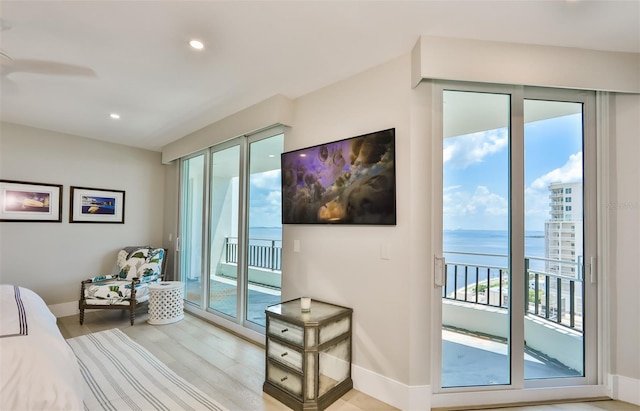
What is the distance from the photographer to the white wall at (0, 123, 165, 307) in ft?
12.0

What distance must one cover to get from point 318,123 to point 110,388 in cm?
276

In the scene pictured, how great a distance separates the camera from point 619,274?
2.17 meters

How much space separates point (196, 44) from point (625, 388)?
397cm

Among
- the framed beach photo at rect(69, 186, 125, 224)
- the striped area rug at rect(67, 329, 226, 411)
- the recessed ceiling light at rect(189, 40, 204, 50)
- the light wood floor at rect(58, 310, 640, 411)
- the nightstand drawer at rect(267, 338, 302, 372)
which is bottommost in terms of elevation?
the light wood floor at rect(58, 310, 640, 411)

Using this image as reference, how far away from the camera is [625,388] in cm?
211

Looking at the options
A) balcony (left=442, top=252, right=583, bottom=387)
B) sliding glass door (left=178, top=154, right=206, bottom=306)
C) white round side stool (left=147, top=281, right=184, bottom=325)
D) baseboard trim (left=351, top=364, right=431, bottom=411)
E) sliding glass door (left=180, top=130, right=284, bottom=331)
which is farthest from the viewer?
sliding glass door (left=178, top=154, right=206, bottom=306)

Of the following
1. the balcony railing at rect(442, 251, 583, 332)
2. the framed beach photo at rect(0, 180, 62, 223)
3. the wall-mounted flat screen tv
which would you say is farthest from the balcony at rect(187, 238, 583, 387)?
the framed beach photo at rect(0, 180, 62, 223)

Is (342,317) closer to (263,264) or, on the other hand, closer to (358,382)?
(358,382)

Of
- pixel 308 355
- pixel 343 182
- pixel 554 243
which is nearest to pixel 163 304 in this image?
pixel 308 355

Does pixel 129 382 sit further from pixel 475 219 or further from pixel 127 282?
pixel 475 219

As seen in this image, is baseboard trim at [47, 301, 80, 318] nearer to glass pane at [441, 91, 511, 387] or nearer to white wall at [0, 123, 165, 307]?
white wall at [0, 123, 165, 307]

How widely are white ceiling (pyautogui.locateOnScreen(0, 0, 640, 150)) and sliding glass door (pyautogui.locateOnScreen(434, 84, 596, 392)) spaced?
0.47 metres

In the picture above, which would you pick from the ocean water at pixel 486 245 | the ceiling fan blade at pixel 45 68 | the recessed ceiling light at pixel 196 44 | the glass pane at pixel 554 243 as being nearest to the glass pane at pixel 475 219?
the ocean water at pixel 486 245

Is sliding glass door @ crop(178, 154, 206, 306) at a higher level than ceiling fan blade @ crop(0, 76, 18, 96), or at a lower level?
lower
